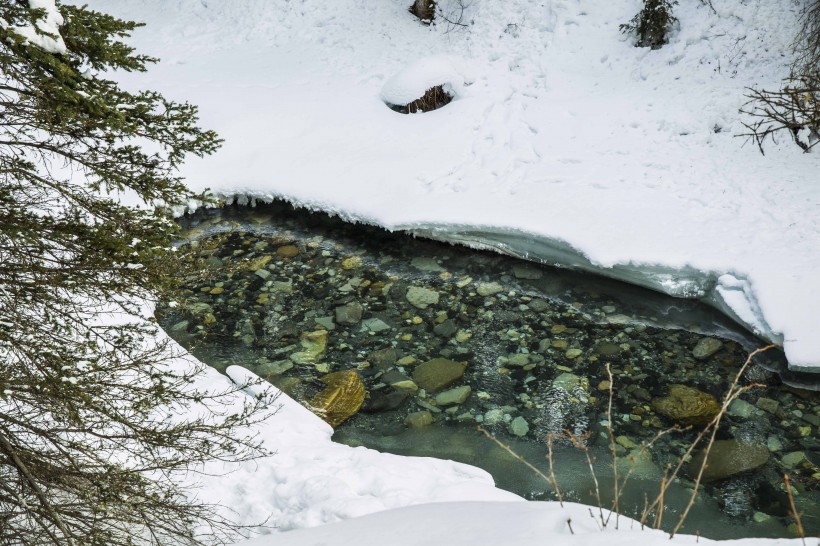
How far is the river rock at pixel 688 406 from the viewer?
583 centimetres

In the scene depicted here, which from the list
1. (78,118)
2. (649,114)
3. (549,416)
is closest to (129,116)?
(78,118)

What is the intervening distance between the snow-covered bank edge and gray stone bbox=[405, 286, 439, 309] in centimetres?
94

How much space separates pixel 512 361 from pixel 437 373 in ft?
2.40

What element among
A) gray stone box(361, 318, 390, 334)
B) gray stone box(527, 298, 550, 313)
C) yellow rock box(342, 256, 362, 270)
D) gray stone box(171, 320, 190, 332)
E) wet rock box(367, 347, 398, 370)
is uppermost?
gray stone box(527, 298, 550, 313)

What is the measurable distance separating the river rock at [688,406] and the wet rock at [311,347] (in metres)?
3.08

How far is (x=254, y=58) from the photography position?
40.4 feet

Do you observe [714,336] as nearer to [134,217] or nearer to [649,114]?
[649,114]

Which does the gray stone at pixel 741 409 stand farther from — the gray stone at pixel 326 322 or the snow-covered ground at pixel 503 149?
the gray stone at pixel 326 322

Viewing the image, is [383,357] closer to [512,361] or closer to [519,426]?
[512,361]

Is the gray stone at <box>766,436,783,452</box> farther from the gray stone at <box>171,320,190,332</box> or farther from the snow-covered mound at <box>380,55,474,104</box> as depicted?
the snow-covered mound at <box>380,55,474,104</box>

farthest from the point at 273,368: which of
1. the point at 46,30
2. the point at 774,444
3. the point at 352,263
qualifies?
the point at 774,444

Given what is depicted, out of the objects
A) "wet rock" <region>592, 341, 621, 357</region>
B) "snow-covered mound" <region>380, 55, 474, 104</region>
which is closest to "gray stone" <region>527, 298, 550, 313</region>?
"wet rock" <region>592, 341, 621, 357</region>

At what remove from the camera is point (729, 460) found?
5387 mm

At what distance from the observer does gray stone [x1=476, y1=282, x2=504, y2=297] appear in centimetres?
765
